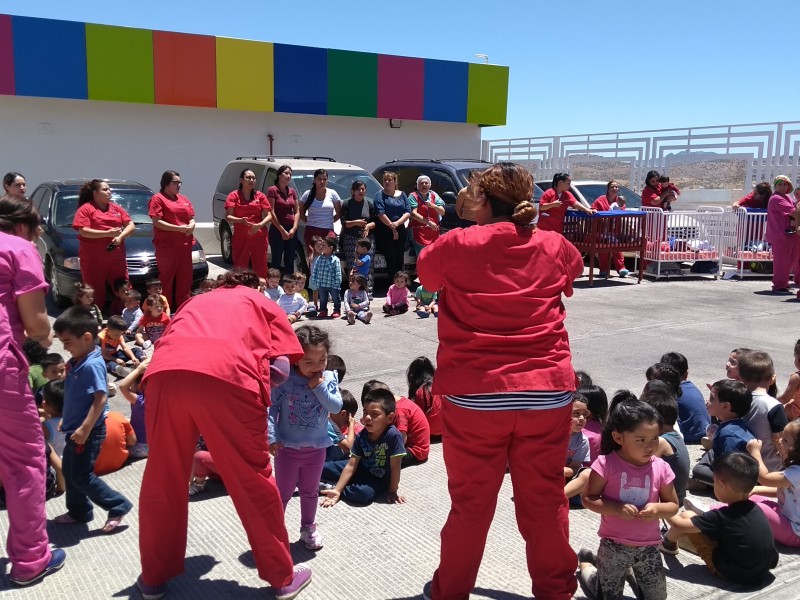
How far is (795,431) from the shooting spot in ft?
12.8

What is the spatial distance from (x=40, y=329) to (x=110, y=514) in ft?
3.90

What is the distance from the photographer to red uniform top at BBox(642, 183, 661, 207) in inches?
579

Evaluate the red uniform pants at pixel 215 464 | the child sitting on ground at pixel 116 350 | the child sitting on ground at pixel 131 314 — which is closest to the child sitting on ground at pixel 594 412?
the red uniform pants at pixel 215 464

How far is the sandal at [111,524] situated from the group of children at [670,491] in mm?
2428

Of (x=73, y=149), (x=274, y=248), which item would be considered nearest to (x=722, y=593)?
(x=274, y=248)

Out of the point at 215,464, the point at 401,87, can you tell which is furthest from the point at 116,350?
the point at 401,87

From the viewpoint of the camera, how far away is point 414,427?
5230mm

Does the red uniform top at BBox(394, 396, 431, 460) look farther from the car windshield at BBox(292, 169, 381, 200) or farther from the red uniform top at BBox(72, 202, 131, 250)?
the car windshield at BBox(292, 169, 381, 200)

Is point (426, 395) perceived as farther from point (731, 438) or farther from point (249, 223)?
point (249, 223)

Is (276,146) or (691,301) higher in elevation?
(276,146)

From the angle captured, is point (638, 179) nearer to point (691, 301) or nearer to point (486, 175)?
point (691, 301)

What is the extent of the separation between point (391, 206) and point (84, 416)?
25.0 ft

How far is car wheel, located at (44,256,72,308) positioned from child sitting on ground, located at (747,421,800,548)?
8368 millimetres

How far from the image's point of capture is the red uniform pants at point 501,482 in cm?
303
